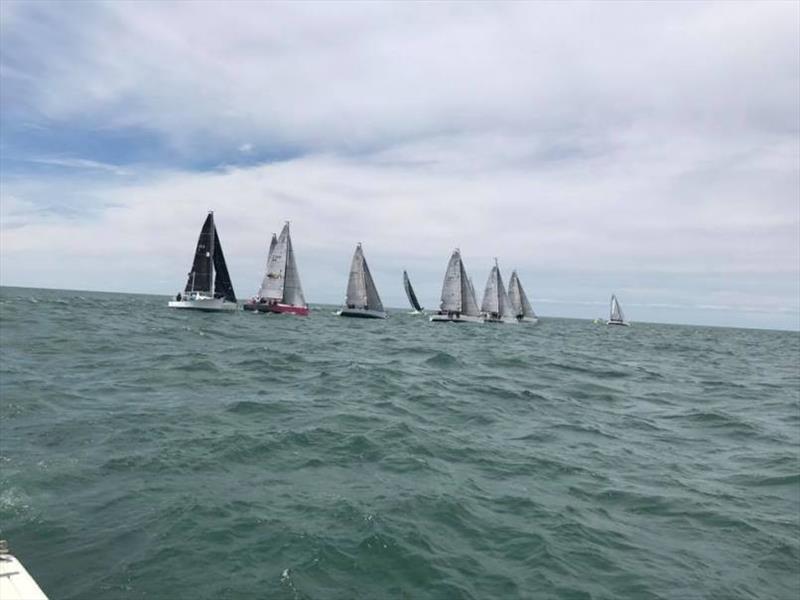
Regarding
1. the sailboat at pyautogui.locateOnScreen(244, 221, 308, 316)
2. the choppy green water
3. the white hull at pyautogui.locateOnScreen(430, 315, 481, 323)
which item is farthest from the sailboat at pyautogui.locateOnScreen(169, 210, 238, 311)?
the choppy green water

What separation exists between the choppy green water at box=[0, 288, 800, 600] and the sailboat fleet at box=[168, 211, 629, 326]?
53911mm

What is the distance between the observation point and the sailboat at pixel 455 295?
87438 mm

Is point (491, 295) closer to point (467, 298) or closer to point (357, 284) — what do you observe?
point (467, 298)

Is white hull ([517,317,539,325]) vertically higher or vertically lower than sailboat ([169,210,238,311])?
lower

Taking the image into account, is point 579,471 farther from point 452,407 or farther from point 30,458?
point 30,458

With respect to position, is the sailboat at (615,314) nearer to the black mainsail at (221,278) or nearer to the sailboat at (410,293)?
the sailboat at (410,293)

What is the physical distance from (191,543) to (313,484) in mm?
2659

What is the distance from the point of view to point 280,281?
75.9 metres

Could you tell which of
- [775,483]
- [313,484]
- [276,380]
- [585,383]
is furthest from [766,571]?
[585,383]

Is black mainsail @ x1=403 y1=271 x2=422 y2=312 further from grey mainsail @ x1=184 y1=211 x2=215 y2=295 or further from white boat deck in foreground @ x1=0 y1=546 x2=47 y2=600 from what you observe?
white boat deck in foreground @ x1=0 y1=546 x2=47 y2=600

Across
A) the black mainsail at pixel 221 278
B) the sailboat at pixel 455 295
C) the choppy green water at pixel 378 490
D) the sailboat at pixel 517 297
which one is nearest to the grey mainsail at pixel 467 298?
the sailboat at pixel 455 295

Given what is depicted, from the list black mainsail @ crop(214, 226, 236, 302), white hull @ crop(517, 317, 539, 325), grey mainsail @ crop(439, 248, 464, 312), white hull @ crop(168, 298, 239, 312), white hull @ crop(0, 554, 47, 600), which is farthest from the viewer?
white hull @ crop(517, 317, 539, 325)

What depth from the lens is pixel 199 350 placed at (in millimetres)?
26719

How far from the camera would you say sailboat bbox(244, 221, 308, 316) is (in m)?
75.9
